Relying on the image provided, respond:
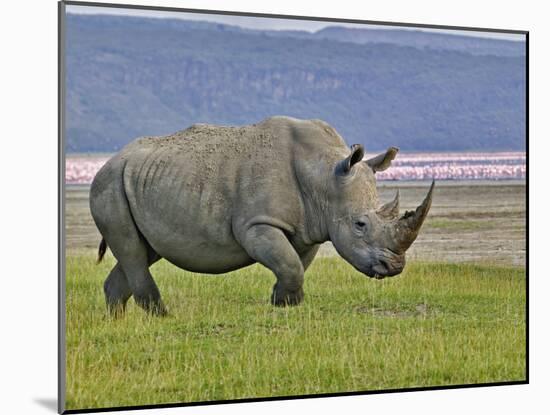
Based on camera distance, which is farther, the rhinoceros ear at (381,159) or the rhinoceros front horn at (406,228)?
the rhinoceros ear at (381,159)

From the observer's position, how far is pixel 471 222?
1145 centimetres

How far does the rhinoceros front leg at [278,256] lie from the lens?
10.1 m

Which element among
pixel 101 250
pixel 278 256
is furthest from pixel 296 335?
pixel 101 250

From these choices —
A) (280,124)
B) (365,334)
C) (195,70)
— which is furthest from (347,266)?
(195,70)

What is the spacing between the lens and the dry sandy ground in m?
11.2

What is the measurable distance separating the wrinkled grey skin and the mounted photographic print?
0.05 feet

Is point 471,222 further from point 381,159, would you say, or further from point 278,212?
point 278,212

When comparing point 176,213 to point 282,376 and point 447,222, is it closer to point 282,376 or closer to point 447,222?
point 282,376

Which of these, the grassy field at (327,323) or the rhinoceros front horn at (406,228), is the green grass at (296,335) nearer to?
the grassy field at (327,323)

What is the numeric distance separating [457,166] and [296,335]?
2.23m

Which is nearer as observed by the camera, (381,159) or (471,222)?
(381,159)

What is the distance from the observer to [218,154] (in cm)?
1035

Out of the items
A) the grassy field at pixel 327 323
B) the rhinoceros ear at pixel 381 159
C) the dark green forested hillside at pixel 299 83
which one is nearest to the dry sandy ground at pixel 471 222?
the grassy field at pixel 327 323

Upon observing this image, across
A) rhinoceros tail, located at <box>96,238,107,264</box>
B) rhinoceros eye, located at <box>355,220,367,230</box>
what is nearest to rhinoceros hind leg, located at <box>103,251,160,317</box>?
rhinoceros tail, located at <box>96,238,107,264</box>
